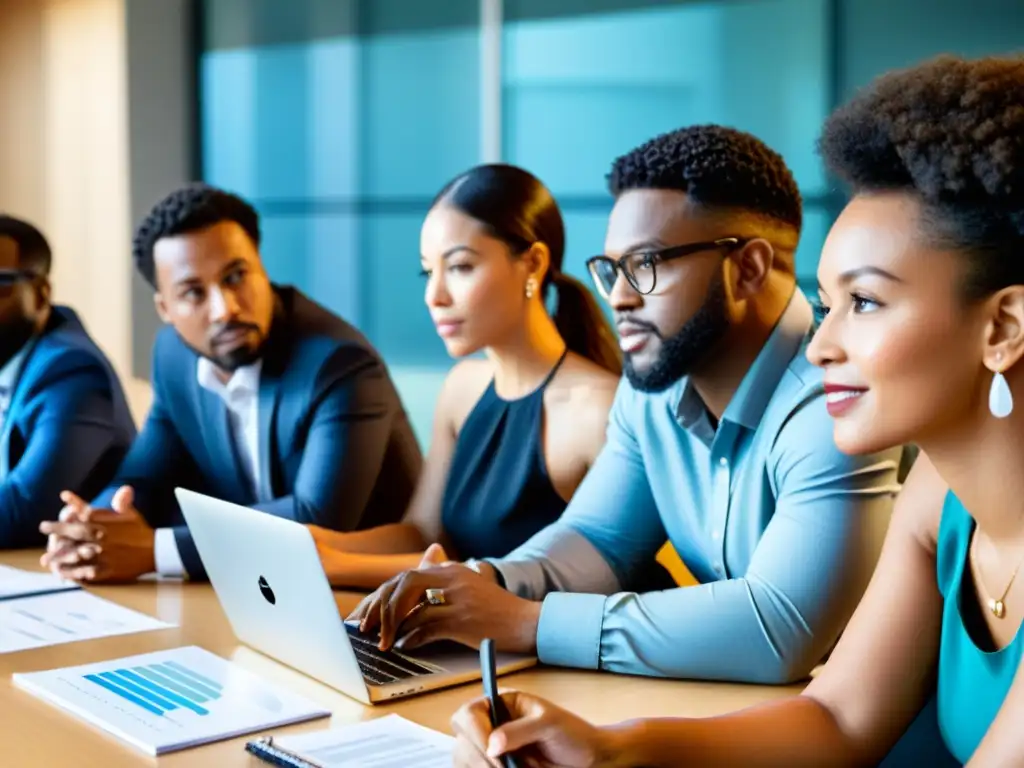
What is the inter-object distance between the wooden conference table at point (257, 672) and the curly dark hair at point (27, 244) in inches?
61.4

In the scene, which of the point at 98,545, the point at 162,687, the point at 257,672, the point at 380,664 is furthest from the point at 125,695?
the point at 98,545

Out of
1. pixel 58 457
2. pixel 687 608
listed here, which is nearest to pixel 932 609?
pixel 687 608

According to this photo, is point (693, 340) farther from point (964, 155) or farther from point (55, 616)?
point (55, 616)

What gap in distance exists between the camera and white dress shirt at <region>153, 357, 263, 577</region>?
2768 millimetres

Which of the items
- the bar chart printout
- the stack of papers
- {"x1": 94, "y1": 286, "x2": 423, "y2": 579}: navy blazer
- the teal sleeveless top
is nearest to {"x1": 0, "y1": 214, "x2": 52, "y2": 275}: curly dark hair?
{"x1": 94, "y1": 286, "x2": 423, "y2": 579}: navy blazer

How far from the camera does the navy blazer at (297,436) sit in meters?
2.61

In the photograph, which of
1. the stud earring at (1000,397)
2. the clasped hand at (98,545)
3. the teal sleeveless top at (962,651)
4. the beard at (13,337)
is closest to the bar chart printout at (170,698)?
the clasped hand at (98,545)

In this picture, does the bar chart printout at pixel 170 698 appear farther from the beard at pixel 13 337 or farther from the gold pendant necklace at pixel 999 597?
the beard at pixel 13 337

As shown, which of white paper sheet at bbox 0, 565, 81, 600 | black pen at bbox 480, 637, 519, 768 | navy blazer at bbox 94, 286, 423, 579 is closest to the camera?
black pen at bbox 480, 637, 519, 768

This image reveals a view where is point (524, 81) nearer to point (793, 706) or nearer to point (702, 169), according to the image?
point (702, 169)

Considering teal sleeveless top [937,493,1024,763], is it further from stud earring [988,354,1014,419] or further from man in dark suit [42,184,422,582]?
man in dark suit [42,184,422,582]

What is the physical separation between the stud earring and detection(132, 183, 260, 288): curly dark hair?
1870 mm

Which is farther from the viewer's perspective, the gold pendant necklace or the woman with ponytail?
the woman with ponytail

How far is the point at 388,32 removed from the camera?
579 cm
